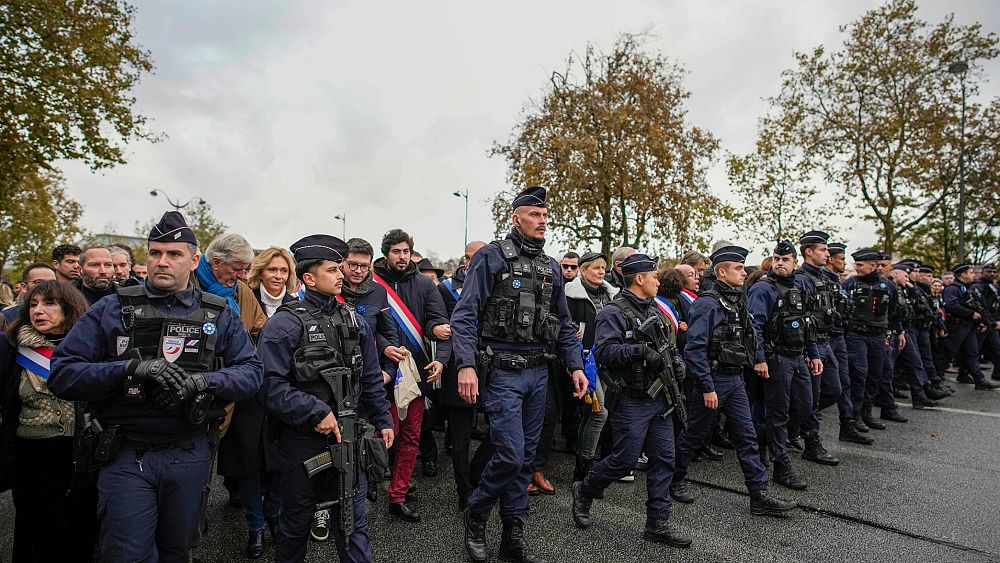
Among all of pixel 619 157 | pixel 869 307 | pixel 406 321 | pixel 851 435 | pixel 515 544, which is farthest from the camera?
pixel 619 157

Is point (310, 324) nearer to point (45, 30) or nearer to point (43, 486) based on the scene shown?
point (43, 486)

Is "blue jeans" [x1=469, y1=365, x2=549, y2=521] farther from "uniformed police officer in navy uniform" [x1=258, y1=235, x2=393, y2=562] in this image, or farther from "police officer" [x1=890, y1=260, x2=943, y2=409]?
"police officer" [x1=890, y1=260, x2=943, y2=409]

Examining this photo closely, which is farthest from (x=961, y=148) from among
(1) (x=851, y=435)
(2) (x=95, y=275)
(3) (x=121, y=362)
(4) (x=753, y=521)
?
(3) (x=121, y=362)

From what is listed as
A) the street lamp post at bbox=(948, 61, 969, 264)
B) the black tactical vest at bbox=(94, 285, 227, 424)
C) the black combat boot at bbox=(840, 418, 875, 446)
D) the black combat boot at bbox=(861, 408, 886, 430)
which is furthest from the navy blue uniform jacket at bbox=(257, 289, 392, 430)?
the street lamp post at bbox=(948, 61, 969, 264)

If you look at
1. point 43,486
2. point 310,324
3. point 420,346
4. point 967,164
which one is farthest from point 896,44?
point 43,486

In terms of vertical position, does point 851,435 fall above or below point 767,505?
above

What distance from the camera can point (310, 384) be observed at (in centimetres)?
292

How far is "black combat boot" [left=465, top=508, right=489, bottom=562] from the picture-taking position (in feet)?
12.1

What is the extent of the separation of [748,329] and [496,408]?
8.42 feet

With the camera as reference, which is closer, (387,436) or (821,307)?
(387,436)

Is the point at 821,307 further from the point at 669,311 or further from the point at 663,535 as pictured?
the point at 663,535

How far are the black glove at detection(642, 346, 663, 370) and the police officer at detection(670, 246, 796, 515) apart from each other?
643mm

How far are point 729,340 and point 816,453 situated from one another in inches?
88.8

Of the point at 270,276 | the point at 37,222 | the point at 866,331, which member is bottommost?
the point at 866,331
